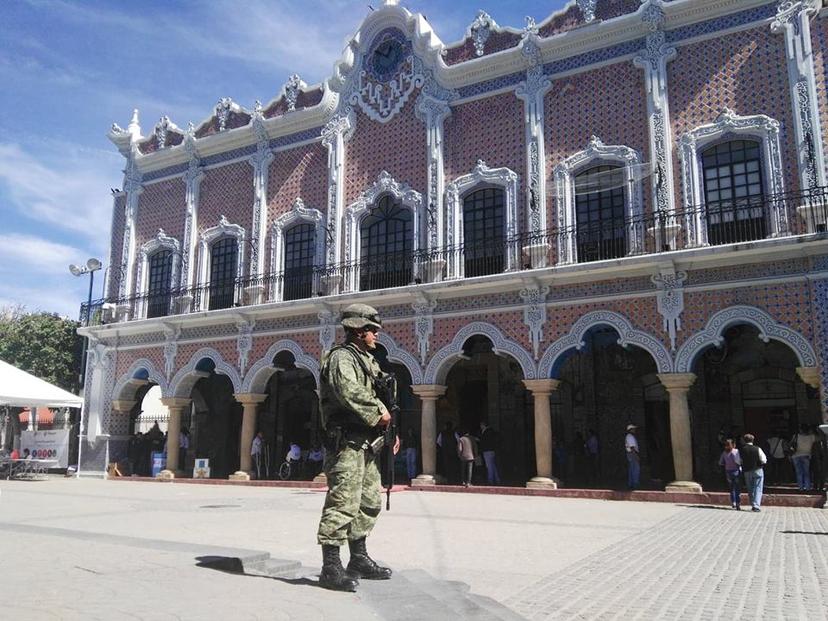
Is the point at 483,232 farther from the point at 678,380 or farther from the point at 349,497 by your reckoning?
the point at 349,497

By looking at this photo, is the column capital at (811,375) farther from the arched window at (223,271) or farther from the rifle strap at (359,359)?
the arched window at (223,271)

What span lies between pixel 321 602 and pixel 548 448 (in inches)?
498

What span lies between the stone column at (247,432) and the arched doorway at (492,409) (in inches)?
201

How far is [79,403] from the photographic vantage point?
2017 centimetres

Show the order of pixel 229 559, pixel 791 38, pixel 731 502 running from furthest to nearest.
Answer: pixel 791 38, pixel 731 502, pixel 229 559

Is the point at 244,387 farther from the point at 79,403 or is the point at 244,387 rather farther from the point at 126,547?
the point at 126,547

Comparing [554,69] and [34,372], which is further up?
[554,69]

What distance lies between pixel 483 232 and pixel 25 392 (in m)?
11.9

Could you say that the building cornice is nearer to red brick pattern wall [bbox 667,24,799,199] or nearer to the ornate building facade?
the ornate building facade

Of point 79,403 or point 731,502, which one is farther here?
point 79,403

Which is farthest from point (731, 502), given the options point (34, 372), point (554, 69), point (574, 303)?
point (34, 372)

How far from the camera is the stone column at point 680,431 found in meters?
14.6

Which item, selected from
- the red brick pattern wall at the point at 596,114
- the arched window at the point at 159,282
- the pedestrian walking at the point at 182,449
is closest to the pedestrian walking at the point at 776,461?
the red brick pattern wall at the point at 596,114

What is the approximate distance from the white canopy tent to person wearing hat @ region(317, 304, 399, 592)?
49.8 feet
